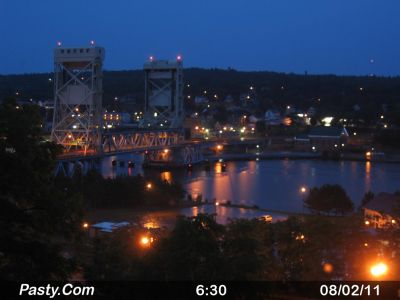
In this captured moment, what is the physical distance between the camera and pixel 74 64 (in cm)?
1108

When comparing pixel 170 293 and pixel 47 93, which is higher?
pixel 47 93

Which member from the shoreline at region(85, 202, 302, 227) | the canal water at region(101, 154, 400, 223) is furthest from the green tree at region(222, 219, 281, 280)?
the canal water at region(101, 154, 400, 223)

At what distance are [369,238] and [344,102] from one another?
1132 inches

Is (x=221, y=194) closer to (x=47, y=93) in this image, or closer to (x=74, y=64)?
(x=74, y=64)

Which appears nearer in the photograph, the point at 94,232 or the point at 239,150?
the point at 94,232

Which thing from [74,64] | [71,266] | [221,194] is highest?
[74,64]

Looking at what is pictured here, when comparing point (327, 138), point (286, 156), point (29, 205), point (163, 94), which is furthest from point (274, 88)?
point (29, 205)

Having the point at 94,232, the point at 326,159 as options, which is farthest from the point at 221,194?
the point at 326,159
